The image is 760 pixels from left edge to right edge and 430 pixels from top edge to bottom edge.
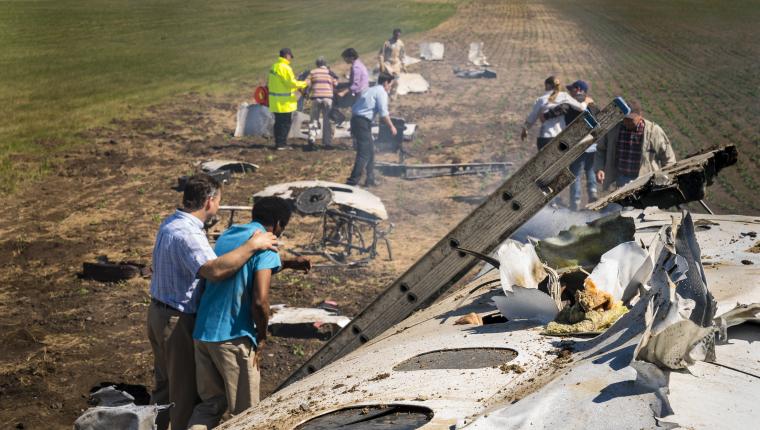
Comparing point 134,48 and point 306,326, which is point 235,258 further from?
point 134,48

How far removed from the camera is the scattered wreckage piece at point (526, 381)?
2736mm

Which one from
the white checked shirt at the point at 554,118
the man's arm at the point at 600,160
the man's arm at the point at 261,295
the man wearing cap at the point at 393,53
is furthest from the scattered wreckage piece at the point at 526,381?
the man wearing cap at the point at 393,53

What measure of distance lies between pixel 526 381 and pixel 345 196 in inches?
323

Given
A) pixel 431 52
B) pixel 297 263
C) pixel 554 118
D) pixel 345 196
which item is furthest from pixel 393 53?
pixel 297 263

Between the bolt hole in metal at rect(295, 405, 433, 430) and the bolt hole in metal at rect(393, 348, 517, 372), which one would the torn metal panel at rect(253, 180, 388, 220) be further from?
the bolt hole in metal at rect(295, 405, 433, 430)

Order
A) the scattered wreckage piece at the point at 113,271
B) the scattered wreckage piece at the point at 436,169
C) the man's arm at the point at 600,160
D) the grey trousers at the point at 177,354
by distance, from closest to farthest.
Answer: the grey trousers at the point at 177,354
the scattered wreckage piece at the point at 113,271
the man's arm at the point at 600,160
the scattered wreckage piece at the point at 436,169

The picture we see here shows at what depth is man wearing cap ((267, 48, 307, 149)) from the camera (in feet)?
55.8

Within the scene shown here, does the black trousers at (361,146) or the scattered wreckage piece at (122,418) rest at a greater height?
the scattered wreckage piece at (122,418)

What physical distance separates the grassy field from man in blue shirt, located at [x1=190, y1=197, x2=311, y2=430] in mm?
12043

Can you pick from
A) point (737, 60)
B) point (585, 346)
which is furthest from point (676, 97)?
point (585, 346)

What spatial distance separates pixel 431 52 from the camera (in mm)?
34469

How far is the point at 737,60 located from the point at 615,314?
3352cm

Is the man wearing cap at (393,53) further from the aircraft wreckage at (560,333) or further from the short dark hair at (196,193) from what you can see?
the aircraft wreckage at (560,333)

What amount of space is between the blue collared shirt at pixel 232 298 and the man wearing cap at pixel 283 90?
39.4 feet
